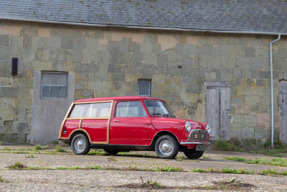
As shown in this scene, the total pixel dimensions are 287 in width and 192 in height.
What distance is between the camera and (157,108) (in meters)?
10.1

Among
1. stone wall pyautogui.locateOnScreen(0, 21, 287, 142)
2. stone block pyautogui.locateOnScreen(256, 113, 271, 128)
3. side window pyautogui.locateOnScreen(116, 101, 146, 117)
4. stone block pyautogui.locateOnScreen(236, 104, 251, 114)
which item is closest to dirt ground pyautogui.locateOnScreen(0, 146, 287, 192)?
side window pyautogui.locateOnScreen(116, 101, 146, 117)

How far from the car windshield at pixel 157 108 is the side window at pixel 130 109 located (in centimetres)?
18

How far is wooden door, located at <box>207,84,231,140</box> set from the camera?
50.2 ft

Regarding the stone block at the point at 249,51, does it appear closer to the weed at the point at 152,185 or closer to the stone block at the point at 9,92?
the stone block at the point at 9,92

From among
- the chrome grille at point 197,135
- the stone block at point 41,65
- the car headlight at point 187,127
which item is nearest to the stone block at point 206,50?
the stone block at point 41,65

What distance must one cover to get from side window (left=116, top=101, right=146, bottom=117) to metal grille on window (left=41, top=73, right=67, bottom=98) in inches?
195

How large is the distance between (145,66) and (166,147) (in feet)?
20.2

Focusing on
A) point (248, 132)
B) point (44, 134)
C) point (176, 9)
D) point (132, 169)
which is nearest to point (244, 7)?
point (176, 9)

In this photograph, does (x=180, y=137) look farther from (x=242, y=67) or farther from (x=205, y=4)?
(x=205, y=4)

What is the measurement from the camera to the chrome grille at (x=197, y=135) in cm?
933

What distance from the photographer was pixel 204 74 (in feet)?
50.6

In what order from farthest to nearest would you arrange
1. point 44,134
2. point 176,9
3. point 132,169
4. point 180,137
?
point 176,9 < point 44,134 < point 180,137 < point 132,169

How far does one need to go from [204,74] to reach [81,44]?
461 cm

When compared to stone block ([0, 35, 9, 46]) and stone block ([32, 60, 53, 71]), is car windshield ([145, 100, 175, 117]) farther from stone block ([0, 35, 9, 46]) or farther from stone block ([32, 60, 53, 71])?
stone block ([0, 35, 9, 46])
